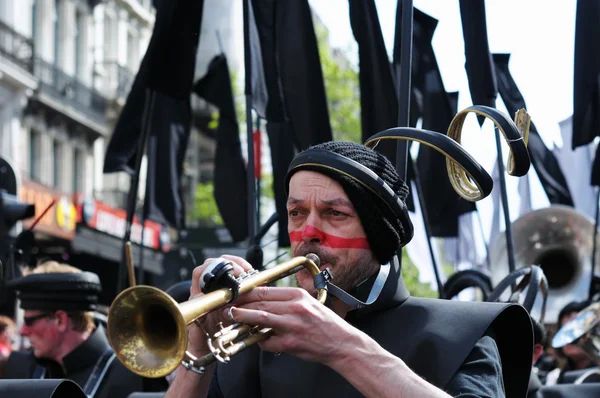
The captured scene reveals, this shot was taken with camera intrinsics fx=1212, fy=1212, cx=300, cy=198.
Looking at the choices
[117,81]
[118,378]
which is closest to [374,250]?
[118,378]

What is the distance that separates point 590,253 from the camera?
11508mm

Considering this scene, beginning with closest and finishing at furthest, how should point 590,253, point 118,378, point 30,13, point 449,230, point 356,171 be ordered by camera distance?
1. point 356,171
2. point 118,378
3. point 449,230
4. point 590,253
5. point 30,13

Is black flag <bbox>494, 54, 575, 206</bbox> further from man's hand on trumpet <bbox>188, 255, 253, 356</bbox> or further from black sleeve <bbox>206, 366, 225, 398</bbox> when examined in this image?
man's hand on trumpet <bbox>188, 255, 253, 356</bbox>

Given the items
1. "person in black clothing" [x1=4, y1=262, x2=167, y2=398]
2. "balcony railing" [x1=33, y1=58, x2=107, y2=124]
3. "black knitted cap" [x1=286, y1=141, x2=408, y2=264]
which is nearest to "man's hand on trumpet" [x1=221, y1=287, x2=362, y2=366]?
"black knitted cap" [x1=286, y1=141, x2=408, y2=264]

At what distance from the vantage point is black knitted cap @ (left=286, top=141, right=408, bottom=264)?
307cm

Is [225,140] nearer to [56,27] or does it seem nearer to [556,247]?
[556,247]

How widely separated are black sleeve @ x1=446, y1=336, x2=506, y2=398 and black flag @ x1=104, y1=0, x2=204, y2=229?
3.74 meters

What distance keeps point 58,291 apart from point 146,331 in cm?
335

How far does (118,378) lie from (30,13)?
2400 centimetres

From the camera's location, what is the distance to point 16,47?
27672 millimetres

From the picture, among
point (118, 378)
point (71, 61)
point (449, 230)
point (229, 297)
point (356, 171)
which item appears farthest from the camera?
point (71, 61)

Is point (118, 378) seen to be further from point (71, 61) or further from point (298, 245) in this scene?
point (71, 61)

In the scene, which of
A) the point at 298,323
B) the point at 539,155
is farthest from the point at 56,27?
the point at 298,323

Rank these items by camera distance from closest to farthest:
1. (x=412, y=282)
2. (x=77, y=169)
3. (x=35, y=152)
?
1. (x=412, y=282)
2. (x=35, y=152)
3. (x=77, y=169)
